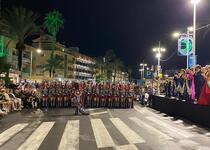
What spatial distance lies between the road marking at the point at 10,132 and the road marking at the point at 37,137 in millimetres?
705

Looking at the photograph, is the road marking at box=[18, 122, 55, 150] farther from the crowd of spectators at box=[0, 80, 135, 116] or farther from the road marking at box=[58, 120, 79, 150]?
the crowd of spectators at box=[0, 80, 135, 116]

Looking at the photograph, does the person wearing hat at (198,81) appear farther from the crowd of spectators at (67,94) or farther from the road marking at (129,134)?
the crowd of spectators at (67,94)

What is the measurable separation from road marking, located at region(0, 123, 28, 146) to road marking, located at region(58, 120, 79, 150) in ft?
5.93

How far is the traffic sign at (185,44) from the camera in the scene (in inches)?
1241

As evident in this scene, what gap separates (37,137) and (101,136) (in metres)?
2.16

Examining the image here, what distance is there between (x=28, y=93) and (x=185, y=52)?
11921 mm

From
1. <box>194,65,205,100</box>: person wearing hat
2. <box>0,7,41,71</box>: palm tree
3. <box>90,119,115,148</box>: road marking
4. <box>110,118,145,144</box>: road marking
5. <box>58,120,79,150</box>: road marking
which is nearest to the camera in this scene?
<box>58,120,79,150</box>: road marking

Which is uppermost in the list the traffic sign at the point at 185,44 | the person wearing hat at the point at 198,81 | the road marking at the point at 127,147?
the traffic sign at the point at 185,44

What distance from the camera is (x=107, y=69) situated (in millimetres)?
151125

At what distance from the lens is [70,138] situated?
1402 cm

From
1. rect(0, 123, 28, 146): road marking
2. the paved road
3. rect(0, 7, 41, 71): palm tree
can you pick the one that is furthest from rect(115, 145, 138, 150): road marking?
rect(0, 7, 41, 71): palm tree

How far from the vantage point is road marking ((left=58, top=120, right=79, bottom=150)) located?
12289 mm

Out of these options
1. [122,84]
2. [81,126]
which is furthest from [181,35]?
[81,126]

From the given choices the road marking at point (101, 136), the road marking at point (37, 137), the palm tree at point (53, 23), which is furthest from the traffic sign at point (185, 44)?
the palm tree at point (53, 23)
